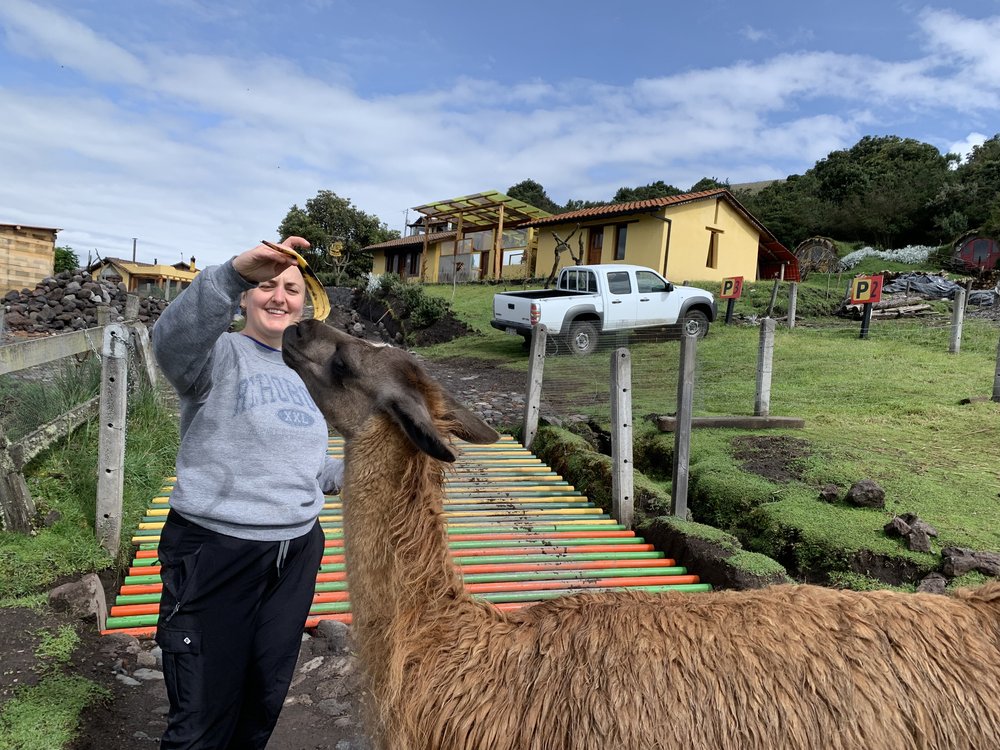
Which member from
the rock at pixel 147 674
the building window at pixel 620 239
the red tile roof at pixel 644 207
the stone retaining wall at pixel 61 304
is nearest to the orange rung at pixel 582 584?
the rock at pixel 147 674

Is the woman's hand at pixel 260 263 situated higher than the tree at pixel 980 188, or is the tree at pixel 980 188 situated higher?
the tree at pixel 980 188

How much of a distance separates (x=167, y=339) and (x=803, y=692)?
2.16 m

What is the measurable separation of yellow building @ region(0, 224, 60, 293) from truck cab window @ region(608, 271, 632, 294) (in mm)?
21412

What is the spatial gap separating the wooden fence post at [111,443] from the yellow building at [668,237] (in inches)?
1010

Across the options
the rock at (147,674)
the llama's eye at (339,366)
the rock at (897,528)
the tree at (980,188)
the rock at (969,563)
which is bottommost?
the rock at (147,674)

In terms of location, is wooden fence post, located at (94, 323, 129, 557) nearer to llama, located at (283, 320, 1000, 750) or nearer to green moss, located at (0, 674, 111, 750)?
green moss, located at (0, 674, 111, 750)

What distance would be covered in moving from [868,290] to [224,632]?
1744 centimetres

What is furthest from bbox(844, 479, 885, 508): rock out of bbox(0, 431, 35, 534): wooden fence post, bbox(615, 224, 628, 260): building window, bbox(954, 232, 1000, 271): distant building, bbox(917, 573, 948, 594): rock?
bbox(954, 232, 1000, 271): distant building

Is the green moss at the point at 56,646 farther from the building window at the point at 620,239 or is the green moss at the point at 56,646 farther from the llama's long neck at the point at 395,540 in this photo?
the building window at the point at 620,239

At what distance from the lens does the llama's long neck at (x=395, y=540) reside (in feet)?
6.55

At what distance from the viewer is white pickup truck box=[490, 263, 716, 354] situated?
619 inches

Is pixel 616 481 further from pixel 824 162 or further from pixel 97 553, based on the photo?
pixel 824 162

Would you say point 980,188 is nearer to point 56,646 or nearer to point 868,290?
point 868,290

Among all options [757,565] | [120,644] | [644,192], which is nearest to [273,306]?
[120,644]
